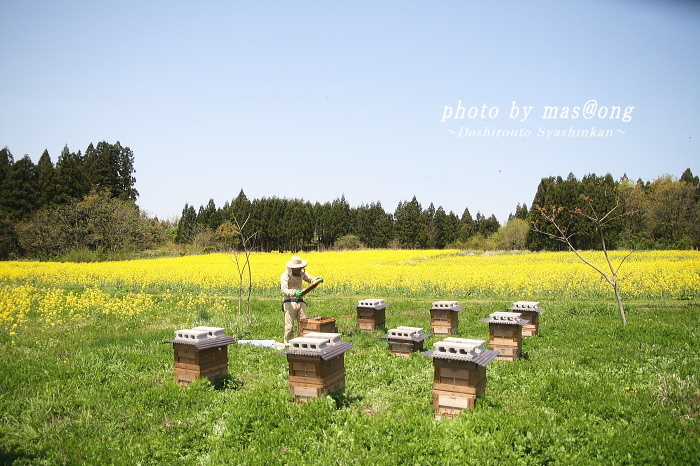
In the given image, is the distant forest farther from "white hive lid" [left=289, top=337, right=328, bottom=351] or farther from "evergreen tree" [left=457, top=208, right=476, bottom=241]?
"white hive lid" [left=289, top=337, right=328, bottom=351]

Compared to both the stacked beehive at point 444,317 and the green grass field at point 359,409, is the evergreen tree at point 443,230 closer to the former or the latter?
the stacked beehive at point 444,317

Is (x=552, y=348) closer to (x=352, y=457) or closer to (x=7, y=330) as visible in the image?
(x=352, y=457)

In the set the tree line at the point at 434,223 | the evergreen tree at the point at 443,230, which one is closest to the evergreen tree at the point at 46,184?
the tree line at the point at 434,223

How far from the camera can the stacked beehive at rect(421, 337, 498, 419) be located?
6.16 metres

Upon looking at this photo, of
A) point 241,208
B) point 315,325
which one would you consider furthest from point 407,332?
point 241,208

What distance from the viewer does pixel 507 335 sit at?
366 inches

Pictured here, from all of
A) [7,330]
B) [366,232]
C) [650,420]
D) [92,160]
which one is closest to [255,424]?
[650,420]

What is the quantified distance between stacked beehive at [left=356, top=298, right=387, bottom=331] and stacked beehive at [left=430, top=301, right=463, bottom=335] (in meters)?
1.48

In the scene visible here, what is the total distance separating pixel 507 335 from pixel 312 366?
4.62 meters

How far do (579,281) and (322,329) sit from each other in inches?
551

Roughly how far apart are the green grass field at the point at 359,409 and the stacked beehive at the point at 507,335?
0.32 metres

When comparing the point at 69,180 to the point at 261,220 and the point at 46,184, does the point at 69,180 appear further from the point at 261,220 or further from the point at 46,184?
the point at 261,220

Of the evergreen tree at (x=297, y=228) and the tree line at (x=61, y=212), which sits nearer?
the tree line at (x=61, y=212)

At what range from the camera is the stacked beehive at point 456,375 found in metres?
6.16
